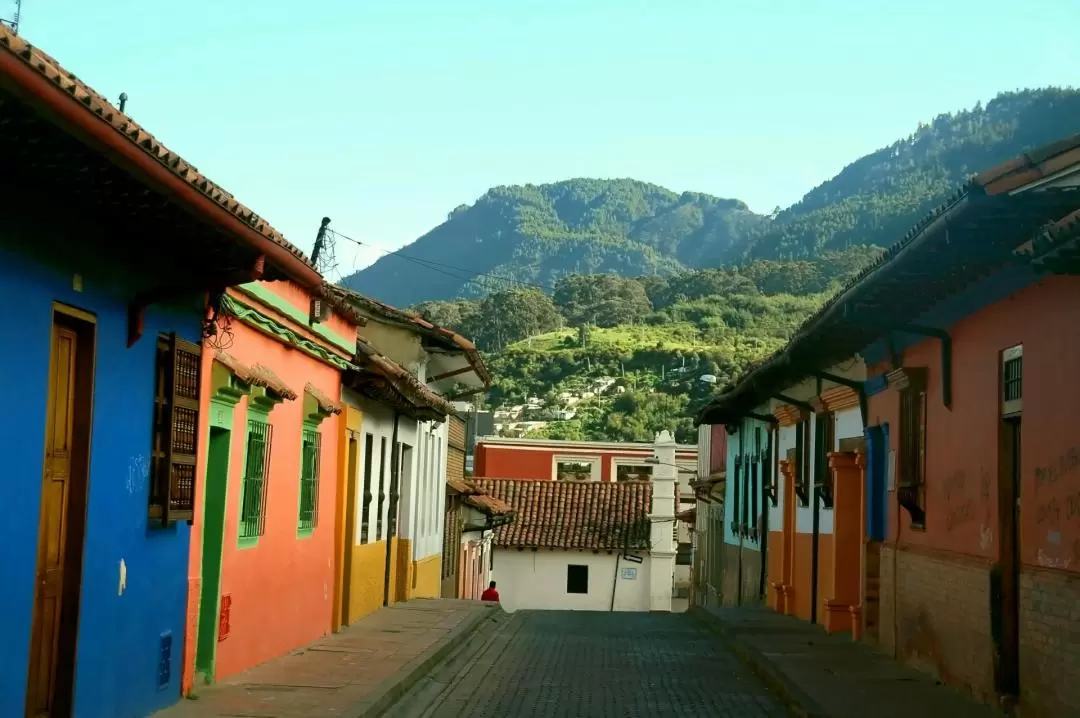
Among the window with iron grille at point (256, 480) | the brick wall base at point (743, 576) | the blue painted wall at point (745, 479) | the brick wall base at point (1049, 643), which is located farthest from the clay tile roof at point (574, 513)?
the brick wall base at point (1049, 643)

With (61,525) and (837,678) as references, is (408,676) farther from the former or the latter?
(61,525)

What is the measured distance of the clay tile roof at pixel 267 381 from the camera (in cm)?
1190

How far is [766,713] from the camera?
12789mm

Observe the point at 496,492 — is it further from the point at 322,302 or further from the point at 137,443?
the point at 137,443

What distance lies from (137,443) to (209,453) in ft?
7.57

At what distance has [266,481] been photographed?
13492mm

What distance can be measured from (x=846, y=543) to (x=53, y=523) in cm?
1276

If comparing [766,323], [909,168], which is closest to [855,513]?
[766,323]

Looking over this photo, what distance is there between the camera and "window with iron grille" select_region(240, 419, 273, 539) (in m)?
12.8

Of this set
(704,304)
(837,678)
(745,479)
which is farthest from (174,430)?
(704,304)

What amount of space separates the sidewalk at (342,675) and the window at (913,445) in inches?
202

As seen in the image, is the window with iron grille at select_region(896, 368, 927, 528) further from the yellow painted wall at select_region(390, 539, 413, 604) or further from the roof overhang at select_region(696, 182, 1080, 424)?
the yellow painted wall at select_region(390, 539, 413, 604)

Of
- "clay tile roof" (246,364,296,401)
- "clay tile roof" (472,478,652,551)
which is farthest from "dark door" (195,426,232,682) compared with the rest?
"clay tile roof" (472,478,652,551)

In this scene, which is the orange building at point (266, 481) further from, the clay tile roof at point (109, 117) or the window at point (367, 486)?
the clay tile roof at point (109, 117)
